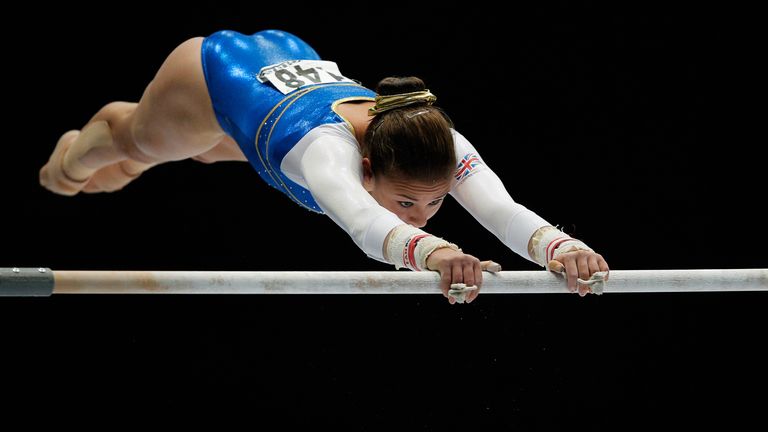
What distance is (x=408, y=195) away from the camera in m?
2.15

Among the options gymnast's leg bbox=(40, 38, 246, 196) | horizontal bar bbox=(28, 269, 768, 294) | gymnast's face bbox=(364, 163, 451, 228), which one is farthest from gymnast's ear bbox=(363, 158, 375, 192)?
gymnast's leg bbox=(40, 38, 246, 196)

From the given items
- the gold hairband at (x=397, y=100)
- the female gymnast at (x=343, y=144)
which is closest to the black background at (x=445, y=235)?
the female gymnast at (x=343, y=144)

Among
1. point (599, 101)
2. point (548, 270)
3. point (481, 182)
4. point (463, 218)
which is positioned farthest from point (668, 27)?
point (548, 270)

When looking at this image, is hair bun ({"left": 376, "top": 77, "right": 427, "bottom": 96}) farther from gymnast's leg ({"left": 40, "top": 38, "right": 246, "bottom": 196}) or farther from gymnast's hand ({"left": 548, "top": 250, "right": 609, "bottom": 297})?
gymnast's leg ({"left": 40, "top": 38, "right": 246, "bottom": 196})

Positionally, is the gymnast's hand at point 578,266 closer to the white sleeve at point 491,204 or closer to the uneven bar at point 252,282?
the uneven bar at point 252,282

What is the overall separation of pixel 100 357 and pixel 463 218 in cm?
129

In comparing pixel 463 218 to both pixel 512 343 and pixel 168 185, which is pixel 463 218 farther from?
pixel 168 185

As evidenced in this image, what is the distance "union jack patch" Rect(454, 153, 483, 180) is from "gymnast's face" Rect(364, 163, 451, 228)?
49mm

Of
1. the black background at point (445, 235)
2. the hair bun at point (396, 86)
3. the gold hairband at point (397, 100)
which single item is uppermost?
the hair bun at point (396, 86)

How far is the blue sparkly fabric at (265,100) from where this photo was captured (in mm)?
2318

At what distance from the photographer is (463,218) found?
3.54m

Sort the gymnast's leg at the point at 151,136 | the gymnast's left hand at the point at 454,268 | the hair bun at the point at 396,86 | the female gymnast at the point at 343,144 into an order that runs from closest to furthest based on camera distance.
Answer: the gymnast's left hand at the point at 454,268 < the female gymnast at the point at 343,144 < the hair bun at the point at 396,86 < the gymnast's leg at the point at 151,136

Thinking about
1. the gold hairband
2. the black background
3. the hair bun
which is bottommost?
the black background

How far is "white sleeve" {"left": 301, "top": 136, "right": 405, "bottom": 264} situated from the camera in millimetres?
1964
